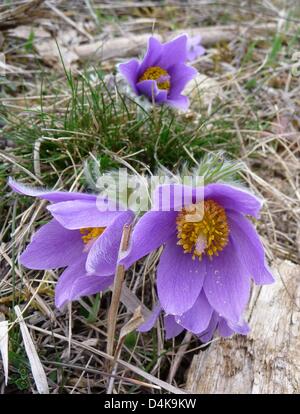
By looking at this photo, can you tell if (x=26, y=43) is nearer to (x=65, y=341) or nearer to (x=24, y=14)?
(x=24, y=14)

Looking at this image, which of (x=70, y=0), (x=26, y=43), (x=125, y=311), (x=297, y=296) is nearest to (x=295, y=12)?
(x=70, y=0)

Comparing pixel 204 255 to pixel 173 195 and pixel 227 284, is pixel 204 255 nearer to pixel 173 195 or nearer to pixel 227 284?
pixel 227 284

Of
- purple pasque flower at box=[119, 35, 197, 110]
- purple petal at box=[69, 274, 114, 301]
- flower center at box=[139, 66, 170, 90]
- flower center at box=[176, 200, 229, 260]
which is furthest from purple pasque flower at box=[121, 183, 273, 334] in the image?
flower center at box=[139, 66, 170, 90]

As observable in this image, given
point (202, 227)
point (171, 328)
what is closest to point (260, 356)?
point (171, 328)

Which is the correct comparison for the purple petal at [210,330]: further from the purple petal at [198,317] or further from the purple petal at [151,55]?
the purple petal at [151,55]

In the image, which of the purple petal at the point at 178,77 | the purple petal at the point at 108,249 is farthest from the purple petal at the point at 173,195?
the purple petal at the point at 178,77

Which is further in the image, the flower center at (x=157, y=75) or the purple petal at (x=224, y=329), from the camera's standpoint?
the flower center at (x=157, y=75)

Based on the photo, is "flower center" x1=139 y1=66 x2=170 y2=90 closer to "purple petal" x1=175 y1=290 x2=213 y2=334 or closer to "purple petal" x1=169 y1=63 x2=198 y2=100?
"purple petal" x1=169 y1=63 x2=198 y2=100

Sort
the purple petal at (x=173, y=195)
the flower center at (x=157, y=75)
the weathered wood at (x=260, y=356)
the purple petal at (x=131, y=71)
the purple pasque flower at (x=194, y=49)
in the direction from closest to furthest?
1. the purple petal at (x=173, y=195)
2. the weathered wood at (x=260, y=356)
3. the purple petal at (x=131, y=71)
4. the flower center at (x=157, y=75)
5. the purple pasque flower at (x=194, y=49)

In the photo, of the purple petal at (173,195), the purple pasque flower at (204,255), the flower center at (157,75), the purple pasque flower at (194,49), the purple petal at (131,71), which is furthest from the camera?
Result: the purple pasque flower at (194,49)
